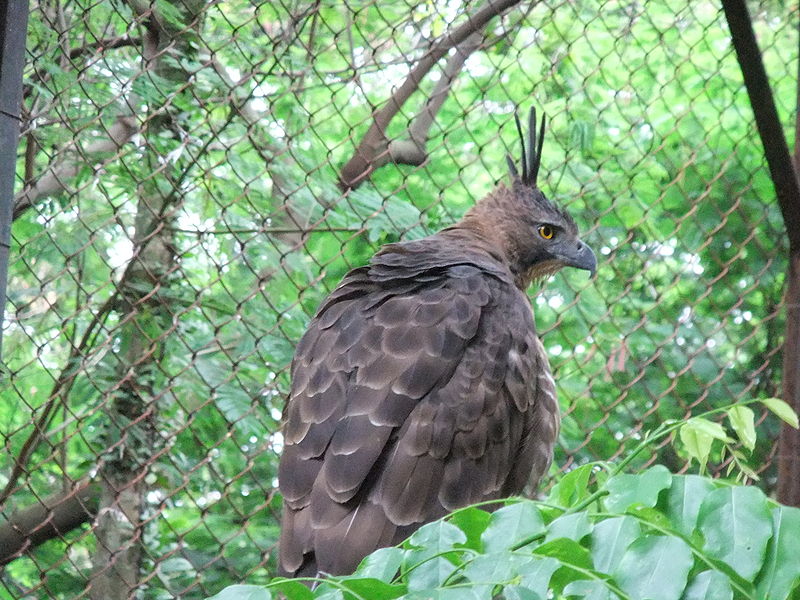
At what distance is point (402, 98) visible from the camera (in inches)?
170

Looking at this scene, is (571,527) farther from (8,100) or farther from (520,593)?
(8,100)

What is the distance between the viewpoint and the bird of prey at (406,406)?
3.03 meters

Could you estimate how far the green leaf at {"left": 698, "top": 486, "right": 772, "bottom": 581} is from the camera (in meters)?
1.47

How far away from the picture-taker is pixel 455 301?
340 centimetres

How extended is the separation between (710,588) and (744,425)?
54 cm

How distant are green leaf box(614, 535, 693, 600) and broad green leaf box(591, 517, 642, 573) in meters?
0.02

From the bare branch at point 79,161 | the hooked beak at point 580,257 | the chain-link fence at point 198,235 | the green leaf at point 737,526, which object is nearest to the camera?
the green leaf at point 737,526

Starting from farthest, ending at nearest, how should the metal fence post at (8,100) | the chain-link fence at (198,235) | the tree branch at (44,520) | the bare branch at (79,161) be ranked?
the bare branch at (79,161) < the chain-link fence at (198,235) < the tree branch at (44,520) < the metal fence post at (8,100)

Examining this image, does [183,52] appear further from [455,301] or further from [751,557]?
[751,557]

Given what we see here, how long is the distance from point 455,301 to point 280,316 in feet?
2.15

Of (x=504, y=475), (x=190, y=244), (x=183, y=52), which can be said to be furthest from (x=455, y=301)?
(x=183, y=52)

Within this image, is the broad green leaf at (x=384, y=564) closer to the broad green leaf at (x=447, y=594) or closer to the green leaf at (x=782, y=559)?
the broad green leaf at (x=447, y=594)

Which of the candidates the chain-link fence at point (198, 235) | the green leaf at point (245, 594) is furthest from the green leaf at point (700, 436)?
the chain-link fence at point (198, 235)

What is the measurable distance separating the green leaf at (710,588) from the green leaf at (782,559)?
0.31 feet
